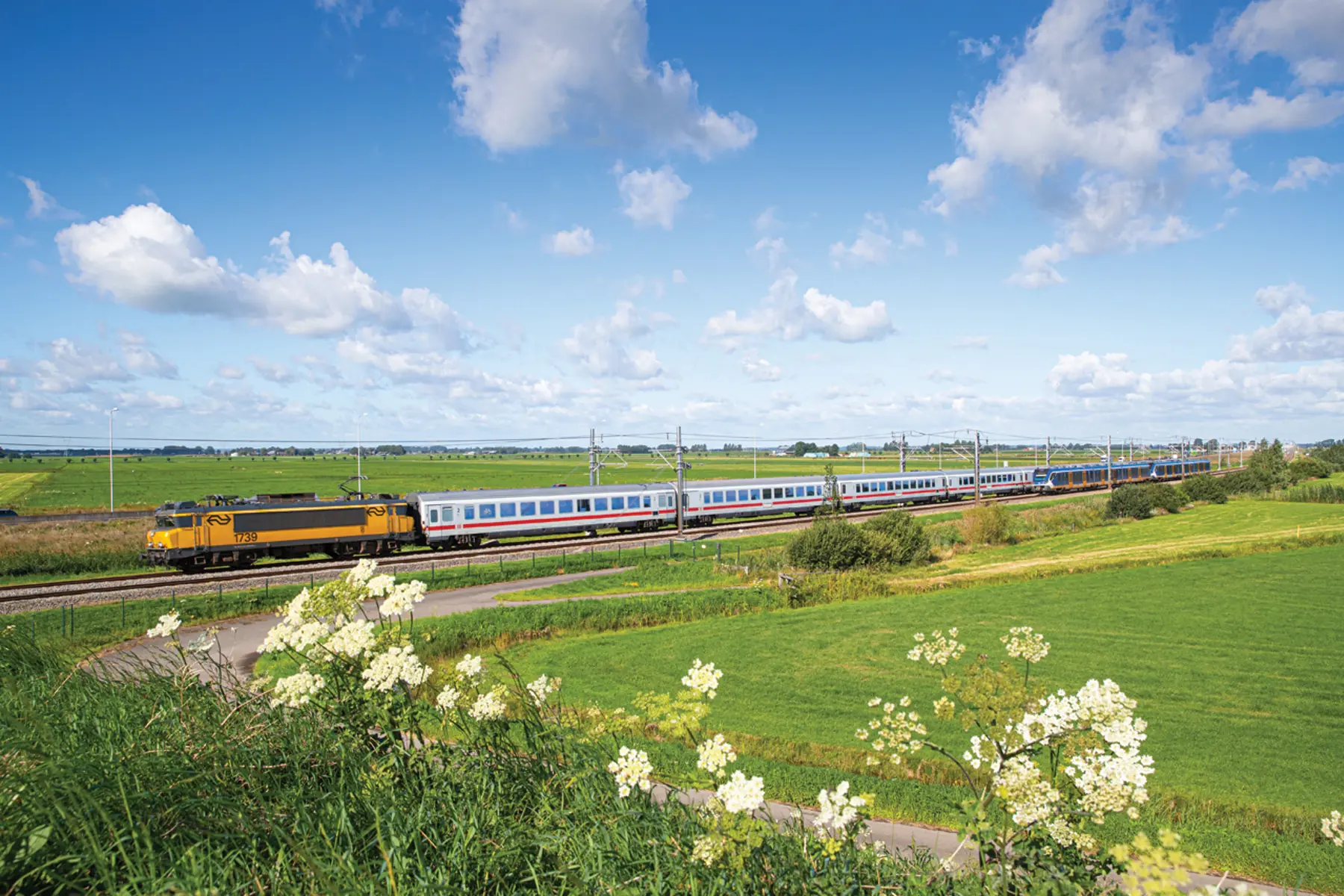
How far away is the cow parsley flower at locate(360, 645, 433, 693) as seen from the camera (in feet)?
11.1

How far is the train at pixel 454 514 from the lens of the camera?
3083 centimetres

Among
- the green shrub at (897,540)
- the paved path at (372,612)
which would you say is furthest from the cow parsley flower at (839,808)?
the green shrub at (897,540)

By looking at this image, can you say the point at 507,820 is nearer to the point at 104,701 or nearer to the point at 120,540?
the point at 104,701

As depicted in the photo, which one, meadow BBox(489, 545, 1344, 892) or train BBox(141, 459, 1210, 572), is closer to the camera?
meadow BBox(489, 545, 1344, 892)

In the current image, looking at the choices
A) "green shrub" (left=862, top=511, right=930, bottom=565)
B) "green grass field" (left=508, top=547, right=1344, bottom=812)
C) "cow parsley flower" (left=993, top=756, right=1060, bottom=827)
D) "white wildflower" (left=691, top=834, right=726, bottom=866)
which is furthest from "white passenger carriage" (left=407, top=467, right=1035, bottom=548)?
"cow parsley flower" (left=993, top=756, right=1060, bottom=827)

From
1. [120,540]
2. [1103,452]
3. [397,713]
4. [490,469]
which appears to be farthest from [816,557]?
[490,469]

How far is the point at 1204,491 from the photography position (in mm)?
61031

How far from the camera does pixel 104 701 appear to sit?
4.43 metres

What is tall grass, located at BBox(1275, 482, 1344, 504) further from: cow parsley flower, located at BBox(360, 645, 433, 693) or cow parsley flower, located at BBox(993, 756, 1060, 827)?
cow parsley flower, located at BBox(360, 645, 433, 693)

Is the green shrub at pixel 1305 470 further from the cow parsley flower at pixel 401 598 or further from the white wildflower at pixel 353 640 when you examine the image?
the white wildflower at pixel 353 640

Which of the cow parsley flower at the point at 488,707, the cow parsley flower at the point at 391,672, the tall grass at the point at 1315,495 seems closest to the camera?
the cow parsley flower at the point at 391,672

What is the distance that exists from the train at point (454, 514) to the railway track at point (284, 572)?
0.94 m

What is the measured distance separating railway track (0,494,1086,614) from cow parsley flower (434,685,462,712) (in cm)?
2186

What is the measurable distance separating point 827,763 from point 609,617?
13058 millimetres
